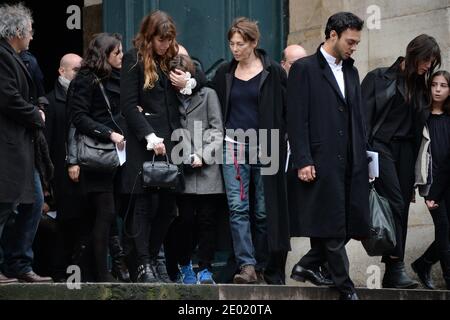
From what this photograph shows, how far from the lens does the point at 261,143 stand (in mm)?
11664

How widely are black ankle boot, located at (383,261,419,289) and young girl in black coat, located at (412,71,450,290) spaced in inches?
20.8

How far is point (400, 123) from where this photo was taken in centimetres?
1227

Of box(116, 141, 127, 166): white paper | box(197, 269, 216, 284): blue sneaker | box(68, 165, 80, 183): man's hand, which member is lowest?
box(197, 269, 216, 284): blue sneaker

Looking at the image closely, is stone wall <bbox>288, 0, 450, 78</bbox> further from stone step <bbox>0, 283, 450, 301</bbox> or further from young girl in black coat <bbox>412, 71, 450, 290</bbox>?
stone step <bbox>0, 283, 450, 301</bbox>

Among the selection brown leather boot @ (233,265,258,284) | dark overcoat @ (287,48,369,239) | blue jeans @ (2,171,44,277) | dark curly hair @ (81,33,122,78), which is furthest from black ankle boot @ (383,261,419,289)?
blue jeans @ (2,171,44,277)

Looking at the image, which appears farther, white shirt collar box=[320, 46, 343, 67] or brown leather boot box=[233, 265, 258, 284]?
brown leather boot box=[233, 265, 258, 284]

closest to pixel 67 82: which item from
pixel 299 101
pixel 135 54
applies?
pixel 135 54

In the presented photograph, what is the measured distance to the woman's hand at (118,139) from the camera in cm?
1128

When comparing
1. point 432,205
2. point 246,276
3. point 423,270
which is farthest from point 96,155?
point 423,270

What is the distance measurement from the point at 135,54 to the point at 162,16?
0.36m

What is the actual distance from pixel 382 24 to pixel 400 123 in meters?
2.09

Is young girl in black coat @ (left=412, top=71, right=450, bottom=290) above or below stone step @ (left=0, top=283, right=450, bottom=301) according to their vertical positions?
above

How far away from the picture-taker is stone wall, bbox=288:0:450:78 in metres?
13.8

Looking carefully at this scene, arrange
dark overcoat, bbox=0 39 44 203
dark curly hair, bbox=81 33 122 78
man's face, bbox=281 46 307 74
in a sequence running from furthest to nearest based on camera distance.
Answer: man's face, bbox=281 46 307 74 < dark curly hair, bbox=81 33 122 78 < dark overcoat, bbox=0 39 44 203
